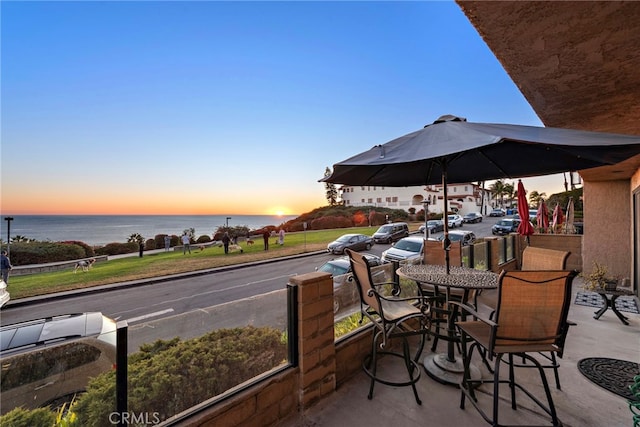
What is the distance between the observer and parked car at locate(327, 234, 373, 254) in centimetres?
1588

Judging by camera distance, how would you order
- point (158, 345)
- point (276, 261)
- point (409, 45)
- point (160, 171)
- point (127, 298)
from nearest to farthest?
point (158, 345)
point (409, 45)
point (127, 298)
point (276, 261)
point (160, 171)

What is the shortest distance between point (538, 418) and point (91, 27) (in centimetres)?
1060

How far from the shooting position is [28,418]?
1.24m

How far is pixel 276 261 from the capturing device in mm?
15023

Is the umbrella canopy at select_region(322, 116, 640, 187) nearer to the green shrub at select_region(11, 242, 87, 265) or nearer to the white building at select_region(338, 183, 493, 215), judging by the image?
the green shrub at select_region(11, 242, 87, 265)

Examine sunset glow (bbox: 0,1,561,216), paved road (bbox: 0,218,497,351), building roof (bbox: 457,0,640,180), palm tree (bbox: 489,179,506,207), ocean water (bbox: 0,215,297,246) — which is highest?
sunset glow (bbox: 0,1,561,216)

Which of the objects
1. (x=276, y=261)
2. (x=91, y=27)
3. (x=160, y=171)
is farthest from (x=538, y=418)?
(x=160, y=171)

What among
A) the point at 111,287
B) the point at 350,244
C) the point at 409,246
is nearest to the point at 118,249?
the point at 111,287

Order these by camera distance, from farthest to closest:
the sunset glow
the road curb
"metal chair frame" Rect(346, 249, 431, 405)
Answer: the road curb → the sunset glow → "metal chair frame" Rect(346, 249, 431, 405)

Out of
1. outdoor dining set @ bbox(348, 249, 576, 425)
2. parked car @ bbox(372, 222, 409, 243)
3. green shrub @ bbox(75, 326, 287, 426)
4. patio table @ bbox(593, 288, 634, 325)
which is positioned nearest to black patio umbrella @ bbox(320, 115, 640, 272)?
outdoor dining set @ bbox(348, 249, 576, 425)

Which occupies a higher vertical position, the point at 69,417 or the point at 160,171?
the point at 160,171

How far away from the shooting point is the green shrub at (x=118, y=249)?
787 inches

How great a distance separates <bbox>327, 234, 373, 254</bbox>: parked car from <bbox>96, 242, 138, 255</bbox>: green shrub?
16.2 meters

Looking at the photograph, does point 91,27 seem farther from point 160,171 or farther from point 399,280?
point 160,171
